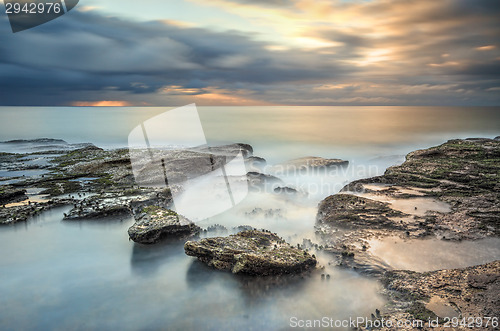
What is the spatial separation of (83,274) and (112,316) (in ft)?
11.0

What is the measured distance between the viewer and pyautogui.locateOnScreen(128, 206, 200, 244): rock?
14609 millimetres

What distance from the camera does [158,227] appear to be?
14.8 meters

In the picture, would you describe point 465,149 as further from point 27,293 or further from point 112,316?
point 27,293

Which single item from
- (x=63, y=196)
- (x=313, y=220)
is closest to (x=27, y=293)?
(x=63, y=196)

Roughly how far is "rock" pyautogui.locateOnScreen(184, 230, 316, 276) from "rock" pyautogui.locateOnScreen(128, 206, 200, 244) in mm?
2476

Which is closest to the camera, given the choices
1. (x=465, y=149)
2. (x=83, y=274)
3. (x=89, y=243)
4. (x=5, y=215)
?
(x=83, y=274)

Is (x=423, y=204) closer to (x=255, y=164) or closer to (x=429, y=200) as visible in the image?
(x=429, y=200)

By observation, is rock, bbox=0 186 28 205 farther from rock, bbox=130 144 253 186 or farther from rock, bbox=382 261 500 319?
rock, bbox=382 261 500 319

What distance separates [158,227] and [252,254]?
563cm

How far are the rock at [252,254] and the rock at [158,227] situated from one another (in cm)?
248

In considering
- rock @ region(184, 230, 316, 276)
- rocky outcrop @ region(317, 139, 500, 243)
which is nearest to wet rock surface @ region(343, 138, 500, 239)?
rocky outcrop @ region(317, 139, 500, 243)

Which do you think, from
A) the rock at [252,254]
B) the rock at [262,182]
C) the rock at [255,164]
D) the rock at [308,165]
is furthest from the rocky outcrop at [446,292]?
the rock at [255,164]

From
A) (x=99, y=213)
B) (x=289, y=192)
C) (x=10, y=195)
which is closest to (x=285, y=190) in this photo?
(x=289, y=192)

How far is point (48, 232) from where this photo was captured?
51.9 ft
